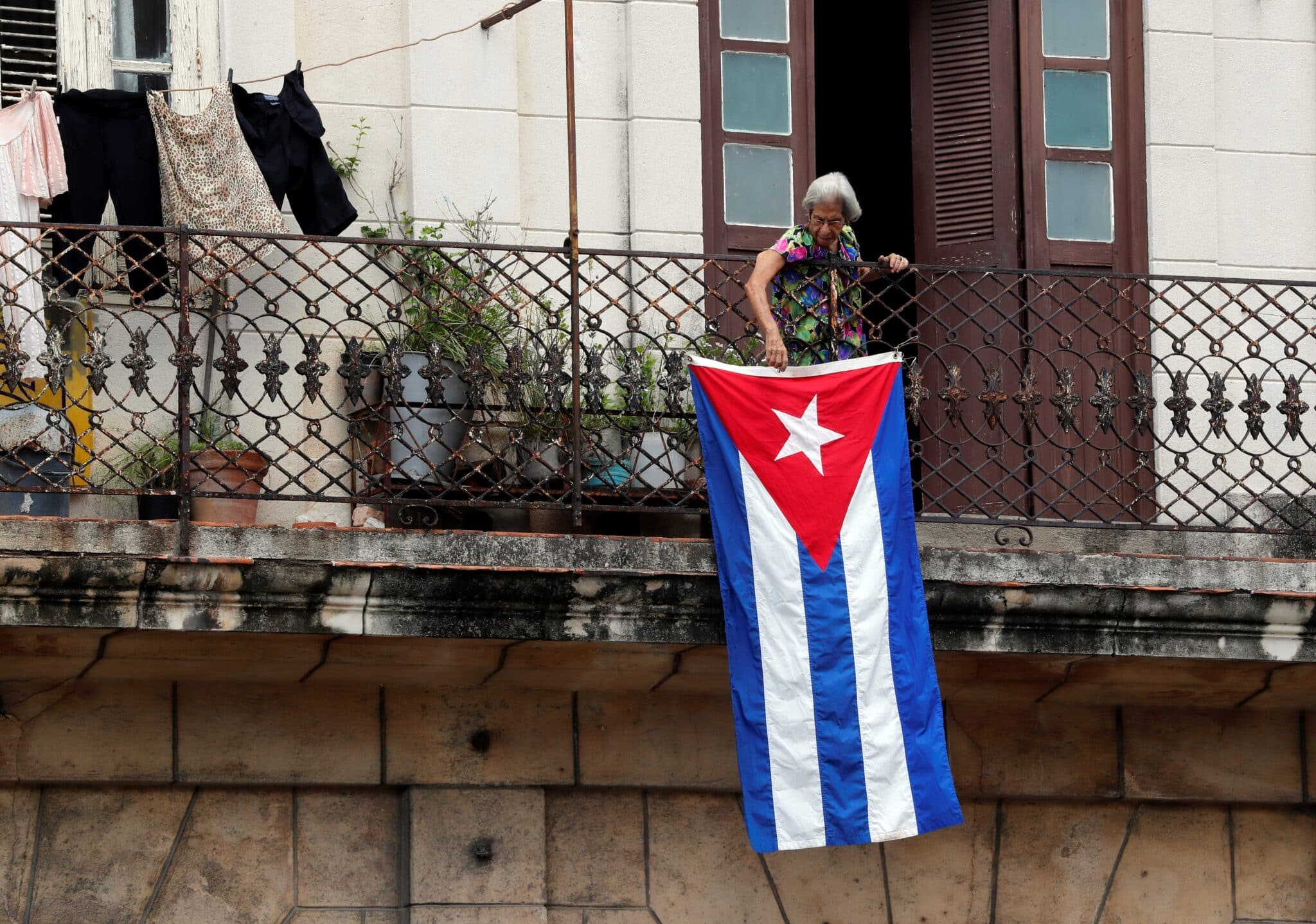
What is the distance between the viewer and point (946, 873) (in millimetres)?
9984

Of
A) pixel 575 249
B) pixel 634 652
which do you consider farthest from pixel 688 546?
pixel 575 249

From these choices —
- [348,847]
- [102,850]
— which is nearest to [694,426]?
[348,847]

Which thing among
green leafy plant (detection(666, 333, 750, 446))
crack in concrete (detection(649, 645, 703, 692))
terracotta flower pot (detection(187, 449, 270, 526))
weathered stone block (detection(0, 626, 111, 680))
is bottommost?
crack in concrete (detection(649, 645, 703, 692))

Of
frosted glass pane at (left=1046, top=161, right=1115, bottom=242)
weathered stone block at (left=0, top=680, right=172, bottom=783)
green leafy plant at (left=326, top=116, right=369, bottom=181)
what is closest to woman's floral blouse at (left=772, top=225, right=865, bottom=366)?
frosted glass pane at (left=1046, top=161, right=1115, bottom=242)

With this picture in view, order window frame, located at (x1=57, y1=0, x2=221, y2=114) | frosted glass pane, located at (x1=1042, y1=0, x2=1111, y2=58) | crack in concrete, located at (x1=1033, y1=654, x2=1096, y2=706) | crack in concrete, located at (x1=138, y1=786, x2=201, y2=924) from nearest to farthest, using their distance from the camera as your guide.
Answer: crack in concrete, located at (x1=138, y1=786, x2=201, y2=924), crack in concrete, located at (x1=1033, y1=654, x2=1096, y2=706), window frame, located at (x1=57, y1=0, x2=221, y2=114), frosted glass pane, located at (x1=1042, y1=0, x2=1111, y2=58)

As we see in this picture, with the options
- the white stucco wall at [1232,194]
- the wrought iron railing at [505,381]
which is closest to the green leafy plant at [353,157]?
the wrought iron railing at [505,381]

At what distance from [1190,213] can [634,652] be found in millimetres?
3848

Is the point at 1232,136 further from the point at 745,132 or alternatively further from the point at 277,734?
the point at 277,734

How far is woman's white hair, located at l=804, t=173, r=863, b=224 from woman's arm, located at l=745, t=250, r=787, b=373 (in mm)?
334

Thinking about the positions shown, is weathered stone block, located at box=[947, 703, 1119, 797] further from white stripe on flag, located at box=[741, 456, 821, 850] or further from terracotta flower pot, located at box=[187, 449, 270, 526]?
terracotta flower pot, located at box=[187, 449, 270, 526]

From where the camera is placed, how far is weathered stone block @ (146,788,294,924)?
364 inches

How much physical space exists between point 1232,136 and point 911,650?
3893mm

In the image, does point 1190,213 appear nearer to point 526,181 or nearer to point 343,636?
point 526,181

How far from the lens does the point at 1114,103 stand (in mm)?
11305
